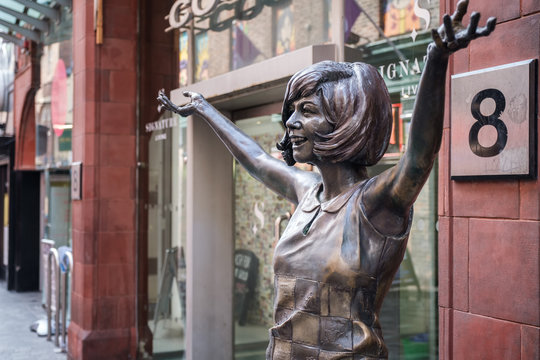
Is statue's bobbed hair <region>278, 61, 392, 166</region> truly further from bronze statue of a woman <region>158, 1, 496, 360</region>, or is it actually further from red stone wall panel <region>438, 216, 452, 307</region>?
red stone wall panel <region>438, 216, 452, 307</region>

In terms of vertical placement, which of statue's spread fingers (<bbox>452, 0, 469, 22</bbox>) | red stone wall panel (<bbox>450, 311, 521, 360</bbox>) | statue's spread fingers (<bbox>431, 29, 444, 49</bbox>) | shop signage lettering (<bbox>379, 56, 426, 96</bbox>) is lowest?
red stone wall panel (<bbox>450, 311, 521, 360</bbox>)

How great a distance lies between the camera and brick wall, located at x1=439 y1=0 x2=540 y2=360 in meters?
2.59

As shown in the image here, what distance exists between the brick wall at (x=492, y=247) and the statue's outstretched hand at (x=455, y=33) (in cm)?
128

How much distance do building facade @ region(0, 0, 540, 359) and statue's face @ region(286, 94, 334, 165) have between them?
1.12m

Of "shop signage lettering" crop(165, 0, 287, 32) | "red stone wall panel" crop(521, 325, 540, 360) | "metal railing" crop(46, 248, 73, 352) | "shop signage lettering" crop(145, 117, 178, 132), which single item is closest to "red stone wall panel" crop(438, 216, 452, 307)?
"red stone wall panel" crop(521, 325, 540, 360)

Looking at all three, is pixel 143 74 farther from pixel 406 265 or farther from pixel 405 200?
pixel 405 200

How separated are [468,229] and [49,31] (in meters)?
10.7

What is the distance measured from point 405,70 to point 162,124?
4048 mm

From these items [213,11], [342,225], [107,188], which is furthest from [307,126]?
[107,188]

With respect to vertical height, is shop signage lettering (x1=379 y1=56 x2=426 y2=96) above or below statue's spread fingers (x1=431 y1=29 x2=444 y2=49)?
above

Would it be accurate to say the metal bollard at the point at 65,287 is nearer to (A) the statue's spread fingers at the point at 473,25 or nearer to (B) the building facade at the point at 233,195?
(B) the building facade at the point at 233,195

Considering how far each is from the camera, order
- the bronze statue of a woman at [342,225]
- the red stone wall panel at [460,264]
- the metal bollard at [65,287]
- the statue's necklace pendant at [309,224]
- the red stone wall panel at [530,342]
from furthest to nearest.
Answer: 1. the metal bollard at [65,287]
2. the red stone wall panel at [460,264]
3. the red stone wall panel at [530,342]
4. the statue's necklace pendant at [309,224]
5. the bronze statue of a woman at [342,225]

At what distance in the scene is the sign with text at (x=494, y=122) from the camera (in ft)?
8.51

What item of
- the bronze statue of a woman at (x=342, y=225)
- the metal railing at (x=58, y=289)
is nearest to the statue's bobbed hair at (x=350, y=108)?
the bronze statue of a woman at (x=342, y=225)
